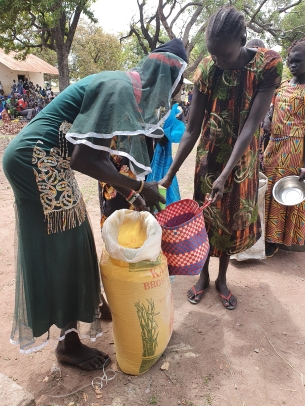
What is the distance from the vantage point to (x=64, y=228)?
1.57 meters

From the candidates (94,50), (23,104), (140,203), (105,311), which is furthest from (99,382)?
(94,50)

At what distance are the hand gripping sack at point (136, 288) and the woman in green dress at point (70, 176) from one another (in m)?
0.13

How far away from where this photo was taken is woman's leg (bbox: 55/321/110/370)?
6.08ft

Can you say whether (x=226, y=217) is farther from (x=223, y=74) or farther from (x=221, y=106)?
(x=223, y=74)

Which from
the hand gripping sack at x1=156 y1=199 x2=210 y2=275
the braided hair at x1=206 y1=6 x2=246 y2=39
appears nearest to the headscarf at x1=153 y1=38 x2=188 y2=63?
the braided hair at x1=206 y1=6 x2=246 y2=39

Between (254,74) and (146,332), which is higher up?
(254,74)

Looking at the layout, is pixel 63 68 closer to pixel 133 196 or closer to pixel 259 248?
pixel 259 248

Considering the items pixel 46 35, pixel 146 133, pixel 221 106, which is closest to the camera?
pixel 146 133

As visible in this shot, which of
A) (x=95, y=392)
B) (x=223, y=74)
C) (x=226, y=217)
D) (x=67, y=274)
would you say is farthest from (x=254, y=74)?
(x=95, y=392)

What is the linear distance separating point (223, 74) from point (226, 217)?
936 millimetres

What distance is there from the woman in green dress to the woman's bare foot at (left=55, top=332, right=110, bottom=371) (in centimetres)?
14

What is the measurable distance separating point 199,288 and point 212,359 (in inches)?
26.2

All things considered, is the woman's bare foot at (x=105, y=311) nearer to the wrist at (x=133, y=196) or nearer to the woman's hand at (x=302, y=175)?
the wrist at (x=133, y=196)

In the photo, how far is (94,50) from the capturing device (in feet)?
94.0
